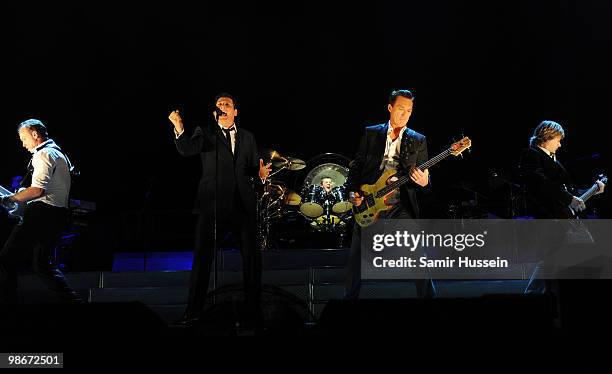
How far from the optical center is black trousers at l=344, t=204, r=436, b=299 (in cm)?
535

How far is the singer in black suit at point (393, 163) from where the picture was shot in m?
5.44

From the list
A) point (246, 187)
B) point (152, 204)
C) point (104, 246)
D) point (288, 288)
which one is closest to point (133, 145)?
point (152, 204)

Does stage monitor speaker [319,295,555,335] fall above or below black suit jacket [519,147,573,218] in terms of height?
below

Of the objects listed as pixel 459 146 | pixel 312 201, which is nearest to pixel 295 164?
pixel 312 201

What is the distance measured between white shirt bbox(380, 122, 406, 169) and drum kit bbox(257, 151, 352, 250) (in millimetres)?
4344

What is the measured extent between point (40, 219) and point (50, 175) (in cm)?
42

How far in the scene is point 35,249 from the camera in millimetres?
5910

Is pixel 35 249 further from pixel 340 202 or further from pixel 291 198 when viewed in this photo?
pixel 340 202

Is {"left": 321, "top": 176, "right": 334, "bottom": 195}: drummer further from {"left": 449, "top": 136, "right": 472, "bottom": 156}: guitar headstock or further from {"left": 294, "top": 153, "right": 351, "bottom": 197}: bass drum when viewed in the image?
{"left": 449, "top": 136, "right": 472, "bottom": 156}: guitar headstock

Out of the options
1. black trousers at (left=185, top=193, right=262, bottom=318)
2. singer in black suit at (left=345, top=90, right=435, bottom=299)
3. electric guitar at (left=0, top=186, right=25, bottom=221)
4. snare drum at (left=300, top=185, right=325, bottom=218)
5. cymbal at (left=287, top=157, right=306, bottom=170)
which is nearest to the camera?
black trousers at (left=185, top=193, right=262, bottom=318)

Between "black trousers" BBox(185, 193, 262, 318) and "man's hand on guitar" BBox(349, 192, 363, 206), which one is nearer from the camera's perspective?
"black trousers" BBox(185, 193, 262, 318)

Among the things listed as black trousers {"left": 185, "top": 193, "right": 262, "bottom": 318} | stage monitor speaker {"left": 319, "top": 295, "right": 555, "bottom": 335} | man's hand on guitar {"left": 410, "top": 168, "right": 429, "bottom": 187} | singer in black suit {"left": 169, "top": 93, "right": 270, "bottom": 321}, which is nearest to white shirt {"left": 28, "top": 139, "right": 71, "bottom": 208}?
singer in black suit {"left": 169, "top": 93, "right": 270, "bottom": 321}

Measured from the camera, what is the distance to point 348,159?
1105 centimetres

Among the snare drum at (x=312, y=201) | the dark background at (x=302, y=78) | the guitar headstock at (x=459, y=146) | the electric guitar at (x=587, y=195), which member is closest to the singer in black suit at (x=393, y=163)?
the guitar headstock at (x=459, y=146)
